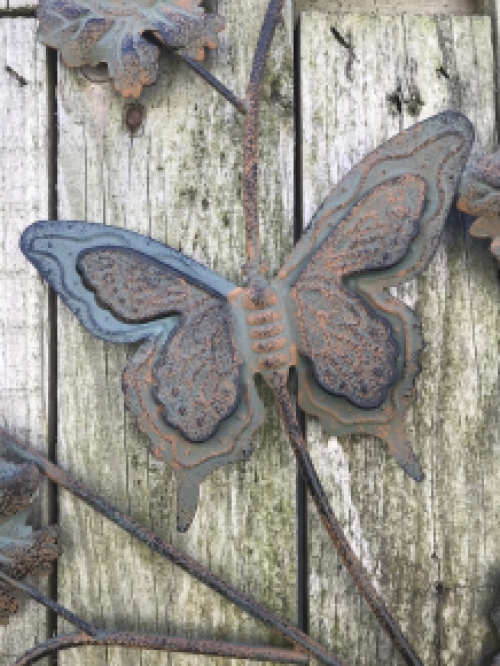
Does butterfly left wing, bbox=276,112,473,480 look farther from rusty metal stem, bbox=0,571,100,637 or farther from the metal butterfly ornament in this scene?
rusty metal stem, bbox=0,571,100,637

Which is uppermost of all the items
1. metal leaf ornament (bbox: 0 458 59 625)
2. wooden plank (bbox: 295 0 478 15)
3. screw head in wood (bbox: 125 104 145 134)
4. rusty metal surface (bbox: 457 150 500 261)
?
wooden plank (bbox: 295 0 478 15)

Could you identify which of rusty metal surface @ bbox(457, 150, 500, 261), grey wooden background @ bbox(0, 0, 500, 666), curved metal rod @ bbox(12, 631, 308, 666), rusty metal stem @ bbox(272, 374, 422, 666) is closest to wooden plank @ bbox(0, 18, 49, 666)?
grey wooden background @ bbox(0, 0, 500, 666)

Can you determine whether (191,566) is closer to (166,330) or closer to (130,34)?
(166,330)

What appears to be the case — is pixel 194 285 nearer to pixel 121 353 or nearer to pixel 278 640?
pixel 121 353

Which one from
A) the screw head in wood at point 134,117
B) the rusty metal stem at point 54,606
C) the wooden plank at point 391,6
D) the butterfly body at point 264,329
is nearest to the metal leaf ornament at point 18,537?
the rusty metal stem at point 54,606

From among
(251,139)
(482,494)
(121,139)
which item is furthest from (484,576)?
(121,139)

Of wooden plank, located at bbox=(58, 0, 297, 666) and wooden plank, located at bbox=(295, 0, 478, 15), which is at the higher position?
wooden plank, located at bbox=(295, 0, 478, 15)

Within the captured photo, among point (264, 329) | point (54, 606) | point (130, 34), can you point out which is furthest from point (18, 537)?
point (130, 34)
